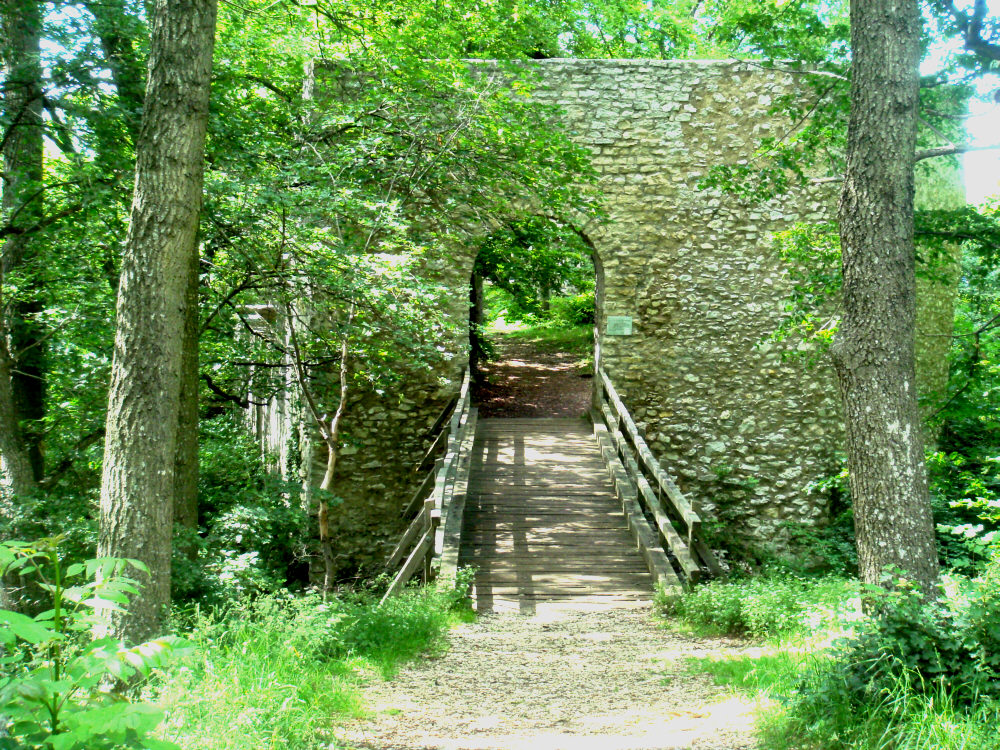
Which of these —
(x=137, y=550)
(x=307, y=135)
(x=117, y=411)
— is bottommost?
(x=137, y=550)

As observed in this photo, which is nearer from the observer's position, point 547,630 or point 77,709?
point 77,709

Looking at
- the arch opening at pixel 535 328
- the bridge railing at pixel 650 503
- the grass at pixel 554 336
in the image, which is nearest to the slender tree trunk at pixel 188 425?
the bridge railing at pixel 650 503

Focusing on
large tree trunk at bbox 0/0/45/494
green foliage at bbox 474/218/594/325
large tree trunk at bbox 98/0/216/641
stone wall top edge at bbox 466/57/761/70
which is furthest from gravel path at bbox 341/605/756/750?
green foliage at bbox 474/218/594/325

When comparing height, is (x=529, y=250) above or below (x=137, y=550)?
above

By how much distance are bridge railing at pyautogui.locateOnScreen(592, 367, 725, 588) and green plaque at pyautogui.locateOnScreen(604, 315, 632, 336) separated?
50cm

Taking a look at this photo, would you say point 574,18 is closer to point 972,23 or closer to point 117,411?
point 972,23

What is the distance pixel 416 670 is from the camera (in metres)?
5.00

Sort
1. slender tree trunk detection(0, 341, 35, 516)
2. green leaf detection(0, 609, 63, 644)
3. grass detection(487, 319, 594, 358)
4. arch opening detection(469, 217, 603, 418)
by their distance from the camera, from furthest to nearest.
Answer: grass detection(487, 319, 594, 358), arch opening detection(469, 217, 603, 418), slender tree trunk detection(0, 341, 35, 516), green leaf detection(0, 609, 63, 644)

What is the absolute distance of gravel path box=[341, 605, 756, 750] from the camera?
381 cm

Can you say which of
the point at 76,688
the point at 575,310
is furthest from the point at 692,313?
the point at 76,688

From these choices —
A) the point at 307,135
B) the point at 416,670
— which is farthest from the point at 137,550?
the point at 307,135

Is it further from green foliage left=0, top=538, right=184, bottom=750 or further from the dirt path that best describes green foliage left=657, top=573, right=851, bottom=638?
the dirt path

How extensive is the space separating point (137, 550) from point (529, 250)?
11333mm

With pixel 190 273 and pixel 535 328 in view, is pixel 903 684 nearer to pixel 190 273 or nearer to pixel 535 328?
pixel 190 273
